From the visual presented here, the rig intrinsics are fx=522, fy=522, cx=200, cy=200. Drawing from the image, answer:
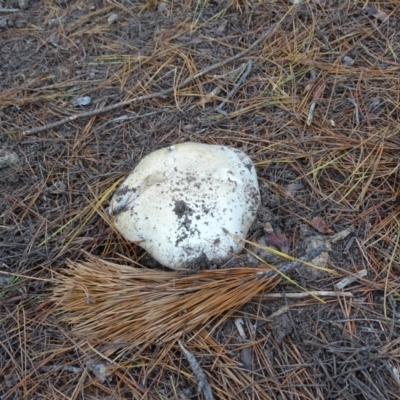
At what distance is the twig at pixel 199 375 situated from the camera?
1.43 m

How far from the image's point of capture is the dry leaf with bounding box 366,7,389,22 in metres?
2.43

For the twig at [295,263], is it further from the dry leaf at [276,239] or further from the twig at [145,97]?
the twig at [145,97]

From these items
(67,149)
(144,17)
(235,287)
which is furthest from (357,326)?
(144,17)

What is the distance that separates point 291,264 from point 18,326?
87 centimetres

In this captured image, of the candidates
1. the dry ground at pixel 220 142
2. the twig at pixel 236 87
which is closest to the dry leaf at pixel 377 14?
the dry ground at pixel 220 142

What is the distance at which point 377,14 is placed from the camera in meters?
2.45

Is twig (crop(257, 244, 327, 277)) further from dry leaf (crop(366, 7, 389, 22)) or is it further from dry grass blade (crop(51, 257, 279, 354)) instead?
dry leaf (crop(366, 7, 389, 22))

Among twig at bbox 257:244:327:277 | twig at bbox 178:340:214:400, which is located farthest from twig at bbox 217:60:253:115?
twig at bbox 178:340:214:400

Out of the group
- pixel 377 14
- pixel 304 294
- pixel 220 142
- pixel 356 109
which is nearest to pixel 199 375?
pixel 304 294

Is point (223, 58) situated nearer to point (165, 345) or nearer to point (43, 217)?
point (43, 217)

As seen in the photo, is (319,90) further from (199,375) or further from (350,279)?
(199,375)

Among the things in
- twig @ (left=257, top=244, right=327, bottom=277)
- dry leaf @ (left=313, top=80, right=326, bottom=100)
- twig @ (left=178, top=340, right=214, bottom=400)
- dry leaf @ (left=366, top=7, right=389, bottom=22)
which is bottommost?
twig @ (left=178, top=340, right=214, bottom=400)

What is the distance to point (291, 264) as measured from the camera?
1.62m

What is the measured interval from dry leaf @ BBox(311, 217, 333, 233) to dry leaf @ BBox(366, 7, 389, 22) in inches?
46.6
